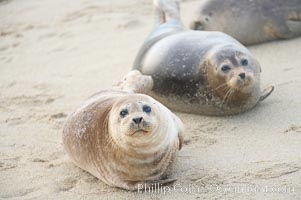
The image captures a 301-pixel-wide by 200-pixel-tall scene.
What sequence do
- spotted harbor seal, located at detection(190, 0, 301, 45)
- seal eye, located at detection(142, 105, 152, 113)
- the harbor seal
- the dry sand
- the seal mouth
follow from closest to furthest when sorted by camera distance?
the seal mouth < seal eye, located at detection(142, 105, 152, 113) < the dry sand < the harbor seal < spotted harbor seal, located at detection(190, 0, 301, 45)

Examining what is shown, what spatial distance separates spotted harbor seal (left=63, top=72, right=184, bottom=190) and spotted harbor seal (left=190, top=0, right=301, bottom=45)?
2.29 m

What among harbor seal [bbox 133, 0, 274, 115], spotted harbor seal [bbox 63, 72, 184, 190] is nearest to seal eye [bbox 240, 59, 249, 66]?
harbor seal [bbox 133, 0, 274, 115]

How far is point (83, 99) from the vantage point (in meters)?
5.20

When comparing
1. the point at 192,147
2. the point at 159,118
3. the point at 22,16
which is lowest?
the point at 22,16

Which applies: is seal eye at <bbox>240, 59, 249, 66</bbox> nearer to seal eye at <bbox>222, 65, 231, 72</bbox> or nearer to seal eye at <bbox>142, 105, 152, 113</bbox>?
seal eye at <bbox>222, 65, 231, 72</bbox>

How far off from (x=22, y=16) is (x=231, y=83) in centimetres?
411

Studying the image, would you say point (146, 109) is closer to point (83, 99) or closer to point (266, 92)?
point (266, 92)

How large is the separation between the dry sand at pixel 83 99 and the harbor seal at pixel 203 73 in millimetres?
95

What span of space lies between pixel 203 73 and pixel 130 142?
1250 millimetres

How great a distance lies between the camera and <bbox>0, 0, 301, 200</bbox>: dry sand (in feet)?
12.1

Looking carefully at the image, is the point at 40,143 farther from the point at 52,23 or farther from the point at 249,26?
the point at 52,23

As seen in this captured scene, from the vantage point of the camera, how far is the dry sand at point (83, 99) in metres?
3.69

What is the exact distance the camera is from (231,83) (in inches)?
177

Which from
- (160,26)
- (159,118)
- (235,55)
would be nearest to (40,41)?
(160,26)
